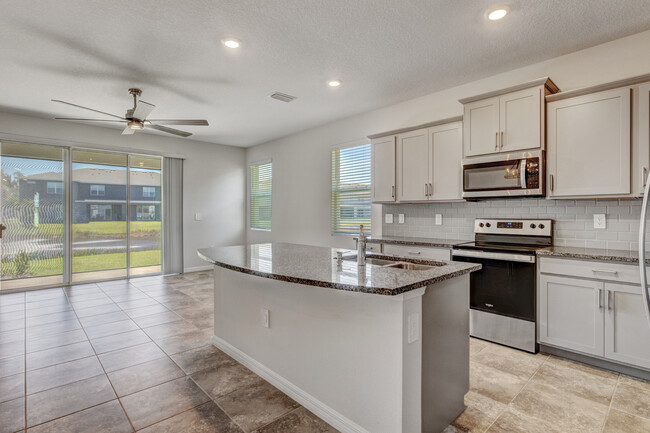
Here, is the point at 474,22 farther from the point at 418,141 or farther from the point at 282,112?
the point at 282,112

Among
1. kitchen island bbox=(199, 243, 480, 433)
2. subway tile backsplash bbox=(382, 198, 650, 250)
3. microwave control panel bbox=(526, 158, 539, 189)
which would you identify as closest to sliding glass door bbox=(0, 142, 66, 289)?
kitchen island bbox=(199, 243, 480, 433)

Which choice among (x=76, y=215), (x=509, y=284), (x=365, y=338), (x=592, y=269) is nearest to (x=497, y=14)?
(x=592, y=269)

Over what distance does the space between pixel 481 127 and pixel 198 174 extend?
5.32m

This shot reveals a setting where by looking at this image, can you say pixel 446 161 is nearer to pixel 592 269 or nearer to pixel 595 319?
pixel 592 269

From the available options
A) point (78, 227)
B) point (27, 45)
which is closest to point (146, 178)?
point (78, 227)

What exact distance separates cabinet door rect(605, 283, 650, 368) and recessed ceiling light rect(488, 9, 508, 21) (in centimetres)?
209

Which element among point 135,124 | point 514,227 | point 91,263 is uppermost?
point 135,124

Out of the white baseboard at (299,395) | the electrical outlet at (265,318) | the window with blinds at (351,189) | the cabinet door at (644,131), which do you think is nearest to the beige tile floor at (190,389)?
the white baseboard at (299,395)

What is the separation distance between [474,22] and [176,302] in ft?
14.5

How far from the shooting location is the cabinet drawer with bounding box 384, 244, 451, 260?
3.29m

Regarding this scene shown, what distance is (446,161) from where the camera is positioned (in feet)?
11.7

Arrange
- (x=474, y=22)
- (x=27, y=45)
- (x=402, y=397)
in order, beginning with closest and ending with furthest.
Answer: (x=402, y=397) → (x=474, y=22) → (x=27, y=45)

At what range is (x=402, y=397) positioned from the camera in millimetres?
1529

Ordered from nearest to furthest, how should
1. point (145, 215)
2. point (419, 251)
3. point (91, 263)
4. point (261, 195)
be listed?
point (419, 251) < point (91, 263) < point (145, 215) < point (261, 195)
